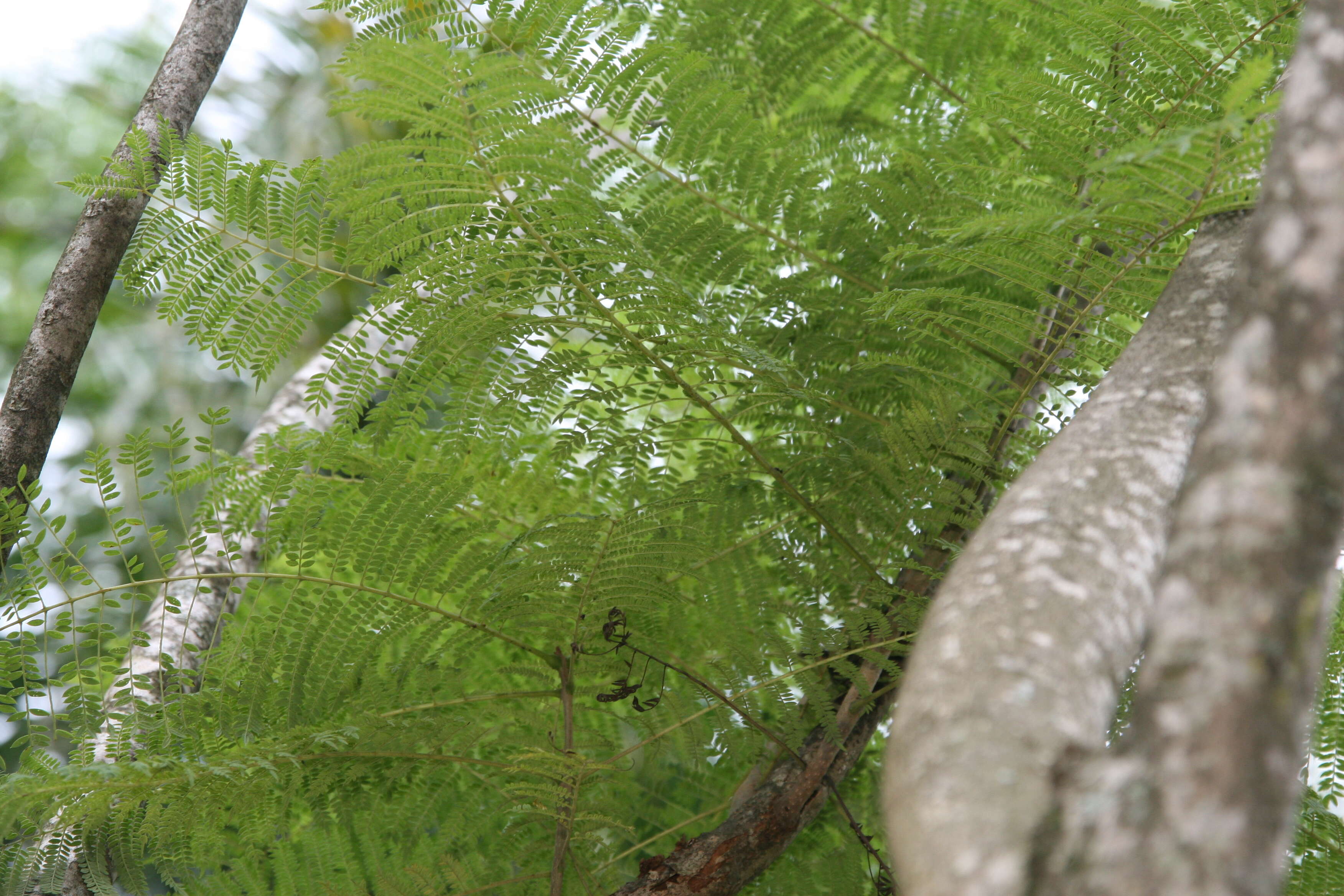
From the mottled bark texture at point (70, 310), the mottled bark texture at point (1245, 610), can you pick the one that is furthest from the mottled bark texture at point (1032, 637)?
the mottled bark texture at point (70, 310)

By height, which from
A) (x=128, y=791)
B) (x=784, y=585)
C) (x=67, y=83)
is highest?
(x=67, y=83)

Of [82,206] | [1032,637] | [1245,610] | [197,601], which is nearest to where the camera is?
[1245,610]

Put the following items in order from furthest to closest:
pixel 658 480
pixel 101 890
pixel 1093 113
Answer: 1. pixel 658 480
2. pixel 101 890
3. pixel 1093 113

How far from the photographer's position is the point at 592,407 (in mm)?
1942

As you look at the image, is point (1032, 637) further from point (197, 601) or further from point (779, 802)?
point (197, 601)

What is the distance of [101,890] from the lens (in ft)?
5.34

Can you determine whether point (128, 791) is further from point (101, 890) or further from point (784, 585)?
point (784, 585)

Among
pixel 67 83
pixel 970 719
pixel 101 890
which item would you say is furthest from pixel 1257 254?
pixel 67 83

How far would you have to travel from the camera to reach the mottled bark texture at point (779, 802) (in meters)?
1.67

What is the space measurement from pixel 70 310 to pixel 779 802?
183 centimetres

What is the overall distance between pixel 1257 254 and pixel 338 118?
18.1ft

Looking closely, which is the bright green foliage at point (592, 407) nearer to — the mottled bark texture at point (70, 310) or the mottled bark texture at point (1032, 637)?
the mottled bark texture at point (70, 310)

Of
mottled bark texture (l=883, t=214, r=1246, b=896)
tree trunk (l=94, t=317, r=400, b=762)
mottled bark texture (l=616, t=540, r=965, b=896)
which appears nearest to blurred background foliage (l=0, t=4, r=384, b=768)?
tree trunk (l=94, t=317, r=400, b=762)

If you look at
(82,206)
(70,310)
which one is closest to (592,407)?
(70,310)
